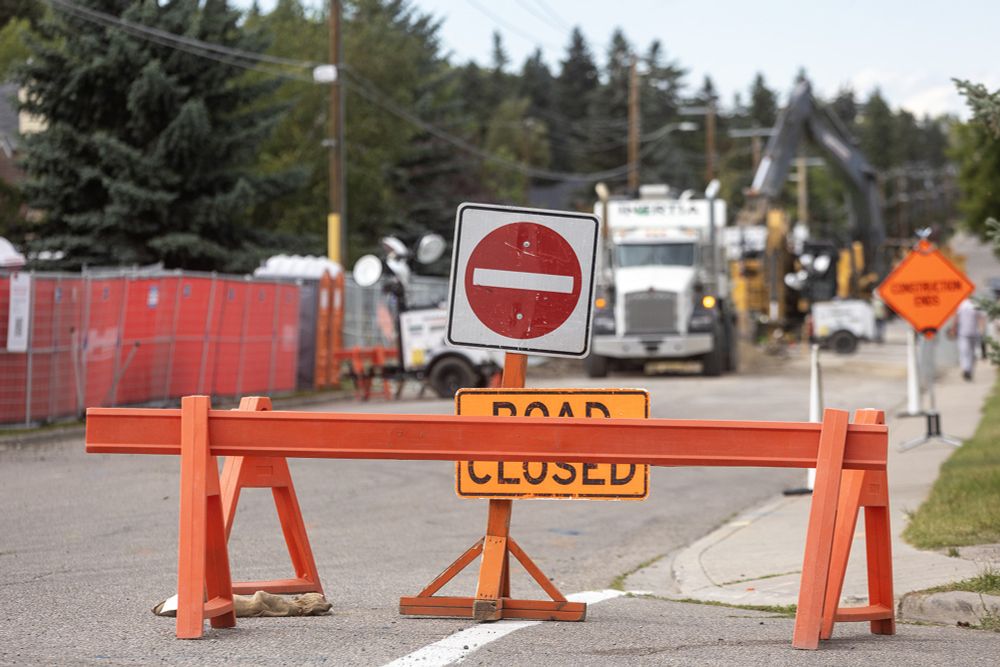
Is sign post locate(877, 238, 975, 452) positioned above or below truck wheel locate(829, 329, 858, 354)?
above

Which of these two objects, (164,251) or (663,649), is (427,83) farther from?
(663,649)

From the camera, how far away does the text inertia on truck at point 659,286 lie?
33.5 meters

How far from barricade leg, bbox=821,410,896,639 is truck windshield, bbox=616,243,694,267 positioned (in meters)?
27.5

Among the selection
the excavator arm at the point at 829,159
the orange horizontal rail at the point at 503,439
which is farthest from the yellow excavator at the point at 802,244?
the orange horizontal rail at the point at 503,439

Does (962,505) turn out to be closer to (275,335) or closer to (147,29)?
(275,335)

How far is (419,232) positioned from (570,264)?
56.5m

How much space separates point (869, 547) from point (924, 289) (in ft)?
41.2

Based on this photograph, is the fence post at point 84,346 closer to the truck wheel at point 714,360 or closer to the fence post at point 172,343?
the fence post at point 172,343

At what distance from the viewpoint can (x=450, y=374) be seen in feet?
88.6

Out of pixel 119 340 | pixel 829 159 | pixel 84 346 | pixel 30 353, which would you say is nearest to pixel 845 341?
pixel 829 159

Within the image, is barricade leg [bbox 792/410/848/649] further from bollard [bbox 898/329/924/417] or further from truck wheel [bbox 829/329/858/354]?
truck wheel [bbox 829/329/858/354]

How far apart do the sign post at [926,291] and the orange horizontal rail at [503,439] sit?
12.7 metres

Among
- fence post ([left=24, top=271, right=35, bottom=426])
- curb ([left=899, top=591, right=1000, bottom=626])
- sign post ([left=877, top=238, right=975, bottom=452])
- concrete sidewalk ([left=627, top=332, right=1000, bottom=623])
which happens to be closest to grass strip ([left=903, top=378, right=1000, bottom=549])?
concrete sidewalk ([left=627, top=332, right=1000, bottom=623])

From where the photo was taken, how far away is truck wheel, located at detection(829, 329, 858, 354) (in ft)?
162
